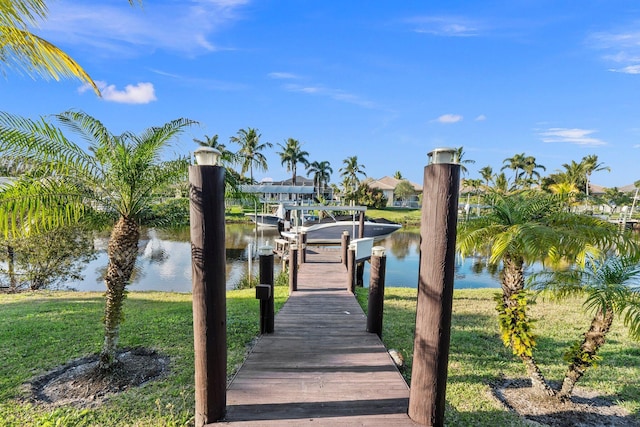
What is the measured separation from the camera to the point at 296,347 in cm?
437

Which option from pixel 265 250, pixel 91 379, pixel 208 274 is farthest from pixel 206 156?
pixel 91 379

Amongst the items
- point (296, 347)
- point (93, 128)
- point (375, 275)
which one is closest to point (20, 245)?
point (93, 128)

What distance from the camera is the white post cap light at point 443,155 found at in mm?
2311

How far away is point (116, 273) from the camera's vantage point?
13.3 feet

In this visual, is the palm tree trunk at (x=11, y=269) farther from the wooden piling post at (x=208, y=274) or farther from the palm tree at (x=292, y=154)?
the palm tree at (x=292, y=154)

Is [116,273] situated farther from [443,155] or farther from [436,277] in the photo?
[443,155]

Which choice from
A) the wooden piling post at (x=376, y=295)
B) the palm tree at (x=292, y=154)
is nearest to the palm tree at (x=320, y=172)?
the palm tree at (x=292, y=154)

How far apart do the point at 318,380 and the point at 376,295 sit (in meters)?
1.90

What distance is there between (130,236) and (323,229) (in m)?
15.8

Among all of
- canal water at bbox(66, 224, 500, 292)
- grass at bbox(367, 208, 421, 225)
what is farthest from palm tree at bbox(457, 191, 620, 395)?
grass at bbox(367, 208, 421, 225)

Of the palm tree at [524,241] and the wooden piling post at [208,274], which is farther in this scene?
the palm tree at [524,241]

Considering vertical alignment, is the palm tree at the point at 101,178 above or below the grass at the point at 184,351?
above

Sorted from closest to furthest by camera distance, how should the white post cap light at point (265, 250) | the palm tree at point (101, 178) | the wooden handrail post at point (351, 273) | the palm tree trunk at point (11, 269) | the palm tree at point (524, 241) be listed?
the palm tree at point (524, 241) < the palm tree at point (101, 178) < the white post cap light at point (265, 250) < the wooden handrail post at point (351, 273) < the palm tree trunk at point (11, 269)

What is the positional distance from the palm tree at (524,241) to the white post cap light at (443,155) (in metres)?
1.54
